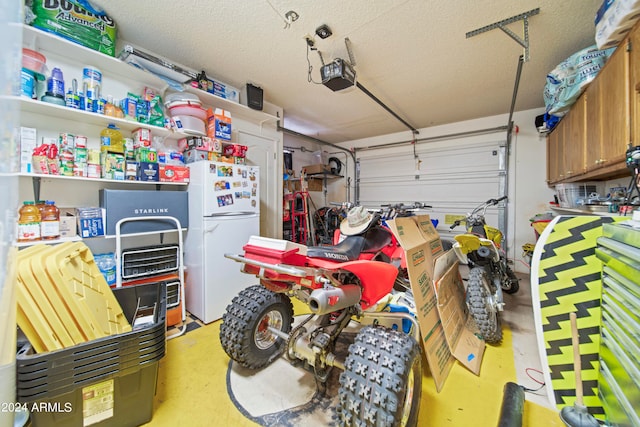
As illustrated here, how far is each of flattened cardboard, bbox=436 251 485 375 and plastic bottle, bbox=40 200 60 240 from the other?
9.17ft

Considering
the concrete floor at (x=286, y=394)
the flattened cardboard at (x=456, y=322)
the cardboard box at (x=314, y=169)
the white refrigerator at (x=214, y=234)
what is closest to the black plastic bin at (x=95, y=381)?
the concrete floor at (x=286, y=394)

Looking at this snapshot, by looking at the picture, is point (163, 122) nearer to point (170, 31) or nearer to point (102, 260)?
point (170, 31)

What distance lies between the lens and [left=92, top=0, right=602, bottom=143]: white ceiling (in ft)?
5.90

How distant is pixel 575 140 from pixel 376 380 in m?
3.21

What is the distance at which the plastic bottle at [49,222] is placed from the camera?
1.61 m

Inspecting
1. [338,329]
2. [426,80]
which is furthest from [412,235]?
[426,80]

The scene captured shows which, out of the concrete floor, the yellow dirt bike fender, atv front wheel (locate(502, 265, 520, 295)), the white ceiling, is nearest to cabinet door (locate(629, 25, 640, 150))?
the white ceiling

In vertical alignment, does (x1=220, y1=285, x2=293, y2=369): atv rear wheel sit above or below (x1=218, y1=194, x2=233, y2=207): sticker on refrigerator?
below

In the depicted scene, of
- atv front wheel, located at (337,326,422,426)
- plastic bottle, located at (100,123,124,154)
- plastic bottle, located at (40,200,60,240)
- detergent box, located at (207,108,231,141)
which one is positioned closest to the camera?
atv front wheel, located at (337,326,422,426)

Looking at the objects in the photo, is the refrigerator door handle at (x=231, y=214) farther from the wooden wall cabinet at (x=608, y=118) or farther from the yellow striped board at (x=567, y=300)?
the wooden wall cabinet at (x=608, y=118)

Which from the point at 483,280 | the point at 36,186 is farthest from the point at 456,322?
the point at 36,186

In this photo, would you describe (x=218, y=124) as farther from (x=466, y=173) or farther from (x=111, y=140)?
(x=466, y=173)

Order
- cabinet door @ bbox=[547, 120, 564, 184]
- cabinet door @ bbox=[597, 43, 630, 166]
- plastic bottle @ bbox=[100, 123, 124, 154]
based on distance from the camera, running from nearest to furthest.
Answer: cabinet door @ bbox=[597, 43, 630, 166], plastic bottle @ bbox=[100, 123, 124, 154], cabinet door @ bbox=[547, 120, 564, 184]

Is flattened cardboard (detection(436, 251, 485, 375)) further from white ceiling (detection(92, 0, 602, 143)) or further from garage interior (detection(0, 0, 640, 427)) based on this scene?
white ceiling (detection(92, 0, 602, 143))
